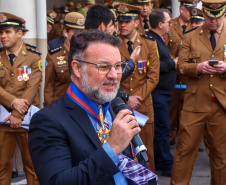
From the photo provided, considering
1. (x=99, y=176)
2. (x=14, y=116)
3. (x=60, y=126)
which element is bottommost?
(x=14, y=116)

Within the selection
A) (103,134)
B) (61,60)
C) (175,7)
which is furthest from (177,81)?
(103,134)

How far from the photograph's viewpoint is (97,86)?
222cm

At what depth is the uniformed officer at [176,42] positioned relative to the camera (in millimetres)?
7262

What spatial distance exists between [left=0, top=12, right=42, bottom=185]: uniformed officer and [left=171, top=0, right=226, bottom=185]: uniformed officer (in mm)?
1707

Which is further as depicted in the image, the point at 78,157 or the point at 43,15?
the point at 43,15

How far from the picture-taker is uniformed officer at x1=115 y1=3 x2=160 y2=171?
207 inches

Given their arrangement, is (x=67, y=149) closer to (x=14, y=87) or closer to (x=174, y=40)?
(x=14, y=87)

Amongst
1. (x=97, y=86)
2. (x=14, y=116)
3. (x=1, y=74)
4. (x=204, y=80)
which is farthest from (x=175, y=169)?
(x=97, y=86)

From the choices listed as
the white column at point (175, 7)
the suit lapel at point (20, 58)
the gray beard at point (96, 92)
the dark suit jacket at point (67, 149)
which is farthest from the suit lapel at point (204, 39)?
the white column at point (175, 7)

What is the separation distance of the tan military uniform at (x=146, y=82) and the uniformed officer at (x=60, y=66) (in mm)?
634

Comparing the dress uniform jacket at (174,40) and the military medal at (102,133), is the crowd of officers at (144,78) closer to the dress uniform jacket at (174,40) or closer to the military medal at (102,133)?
the dress uniform jacket at (174,40)

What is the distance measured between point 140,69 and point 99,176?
11.3ft

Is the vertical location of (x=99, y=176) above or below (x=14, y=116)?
above

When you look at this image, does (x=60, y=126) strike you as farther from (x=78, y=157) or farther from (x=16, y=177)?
(x=16, y=177)
